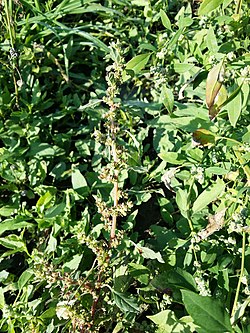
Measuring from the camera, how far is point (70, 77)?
2596 mm

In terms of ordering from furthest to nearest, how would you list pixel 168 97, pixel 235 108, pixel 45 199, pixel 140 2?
pixel 140 2 → pixel 45 199 → pixel 168 97 → pixel 235 108

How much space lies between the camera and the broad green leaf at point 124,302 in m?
1.54

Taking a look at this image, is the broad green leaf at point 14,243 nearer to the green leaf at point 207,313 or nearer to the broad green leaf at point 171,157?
the broad green leaf at point 171,157

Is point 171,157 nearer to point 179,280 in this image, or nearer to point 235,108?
point 235,108

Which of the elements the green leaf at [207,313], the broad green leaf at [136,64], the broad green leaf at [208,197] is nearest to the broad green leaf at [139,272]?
the broad green leaf at [208,197]

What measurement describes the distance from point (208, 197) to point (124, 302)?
445 millimetres

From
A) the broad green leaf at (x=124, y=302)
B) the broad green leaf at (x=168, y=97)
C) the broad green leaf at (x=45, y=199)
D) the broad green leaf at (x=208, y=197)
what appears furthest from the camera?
the broad green leaf at (x=45, y=199)

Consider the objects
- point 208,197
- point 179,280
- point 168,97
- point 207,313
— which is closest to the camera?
point 207,313

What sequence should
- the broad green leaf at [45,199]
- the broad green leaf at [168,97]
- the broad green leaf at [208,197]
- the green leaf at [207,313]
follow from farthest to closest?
the broad green leaf at [45,199] < the broad green leaf at [168,97] < the broad green leaf at [208,197] < the green leaf at [207,313]

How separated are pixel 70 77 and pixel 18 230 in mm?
875

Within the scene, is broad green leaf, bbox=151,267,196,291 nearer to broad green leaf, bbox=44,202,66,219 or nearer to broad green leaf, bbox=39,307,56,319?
broad green leaf, bbox=39,307,56,319

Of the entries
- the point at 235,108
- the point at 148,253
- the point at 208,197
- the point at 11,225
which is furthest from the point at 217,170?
the point at 11,225

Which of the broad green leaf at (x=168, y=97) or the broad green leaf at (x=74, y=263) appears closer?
the broad green leaf at (x=74, y=263)

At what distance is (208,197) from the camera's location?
1.77 m
